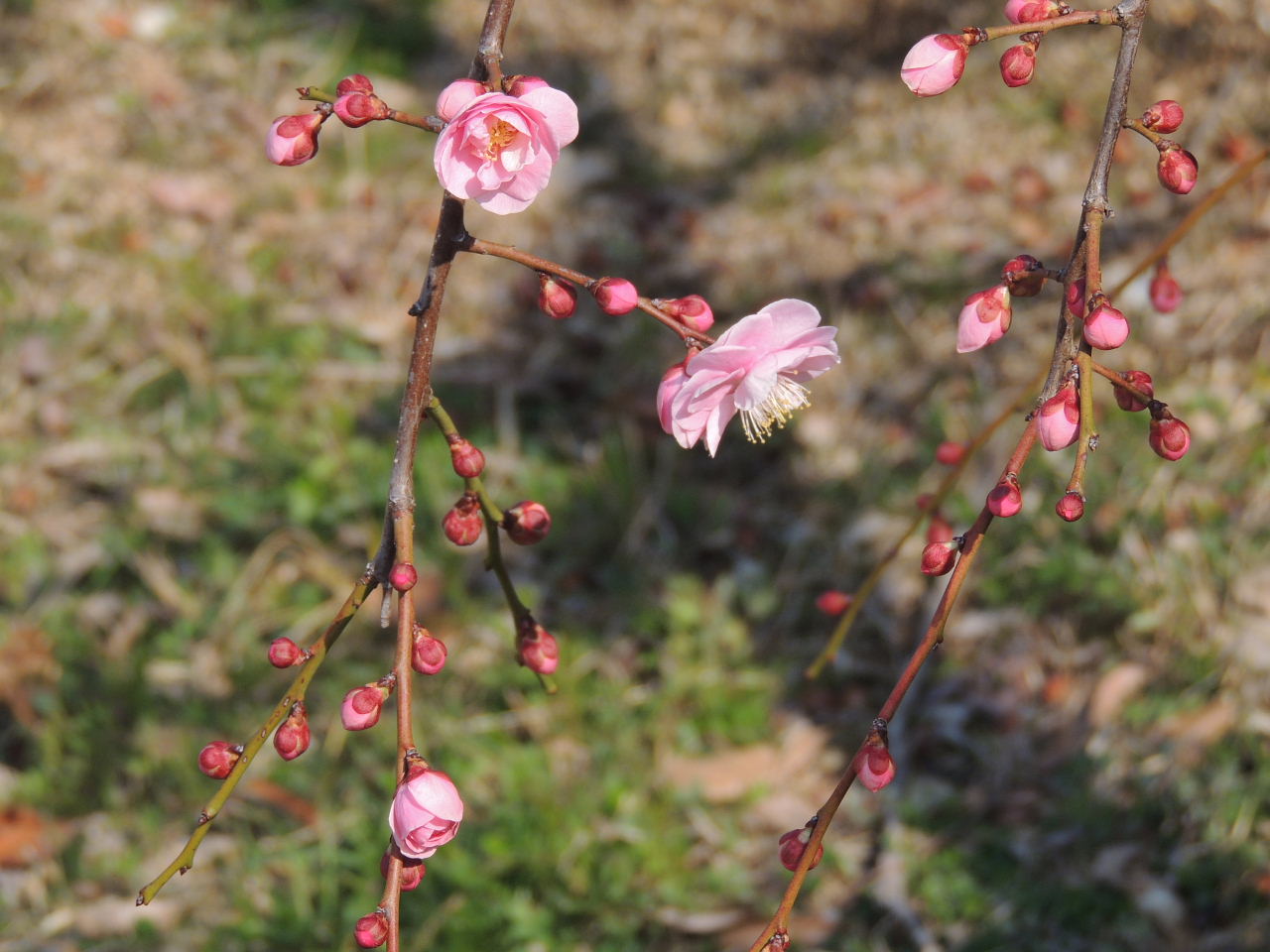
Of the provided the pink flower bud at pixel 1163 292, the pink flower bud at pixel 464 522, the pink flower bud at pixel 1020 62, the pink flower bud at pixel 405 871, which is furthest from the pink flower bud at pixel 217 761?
the pink flower bud at pixel 1163 292

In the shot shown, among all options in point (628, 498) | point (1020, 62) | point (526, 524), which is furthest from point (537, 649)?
point (628, 498)

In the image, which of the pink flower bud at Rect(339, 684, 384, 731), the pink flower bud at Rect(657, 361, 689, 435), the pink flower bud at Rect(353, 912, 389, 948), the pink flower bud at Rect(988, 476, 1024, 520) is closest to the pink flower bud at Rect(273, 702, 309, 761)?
the pink flower bud at Rect(339, 684, 384, 731)

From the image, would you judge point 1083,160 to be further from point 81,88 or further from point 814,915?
point 81,88

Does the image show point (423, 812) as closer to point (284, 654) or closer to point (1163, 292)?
point (284, 654)

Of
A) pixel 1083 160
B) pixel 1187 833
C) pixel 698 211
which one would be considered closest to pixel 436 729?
pixel 1187 833

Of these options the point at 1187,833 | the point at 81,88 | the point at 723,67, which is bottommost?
the point at 1187,833
